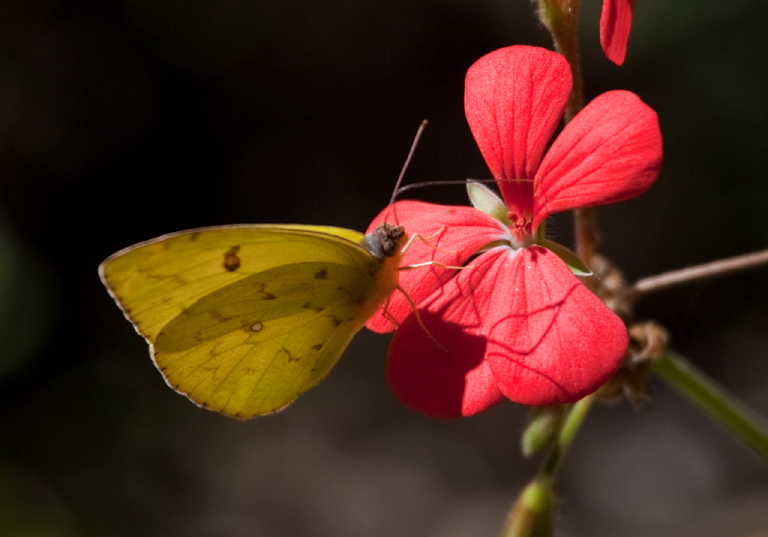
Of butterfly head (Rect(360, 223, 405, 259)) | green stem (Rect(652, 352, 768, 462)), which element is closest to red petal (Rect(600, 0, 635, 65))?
butterfly head (Rect(360, 223, 405, 259))

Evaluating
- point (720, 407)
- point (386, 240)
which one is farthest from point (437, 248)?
point (720, 407)

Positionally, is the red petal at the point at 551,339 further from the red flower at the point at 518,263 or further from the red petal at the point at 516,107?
the red petal at the point at 516,107

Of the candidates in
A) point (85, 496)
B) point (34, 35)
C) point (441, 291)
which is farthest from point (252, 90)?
point (441, 291)

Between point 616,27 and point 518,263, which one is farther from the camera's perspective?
point 518,263

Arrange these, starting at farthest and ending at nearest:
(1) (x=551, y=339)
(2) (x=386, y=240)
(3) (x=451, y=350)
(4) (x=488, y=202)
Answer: (4) (x=488, y=202), (2) (x=386, y=240), (3) (x=451, y=350), (1) (x=551, y=339)

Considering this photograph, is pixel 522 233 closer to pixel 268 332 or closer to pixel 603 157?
pixel 603 157

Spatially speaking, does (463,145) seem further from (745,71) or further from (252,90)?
(745,71)

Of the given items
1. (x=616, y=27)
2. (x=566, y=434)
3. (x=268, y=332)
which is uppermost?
(x=616, y=27)
